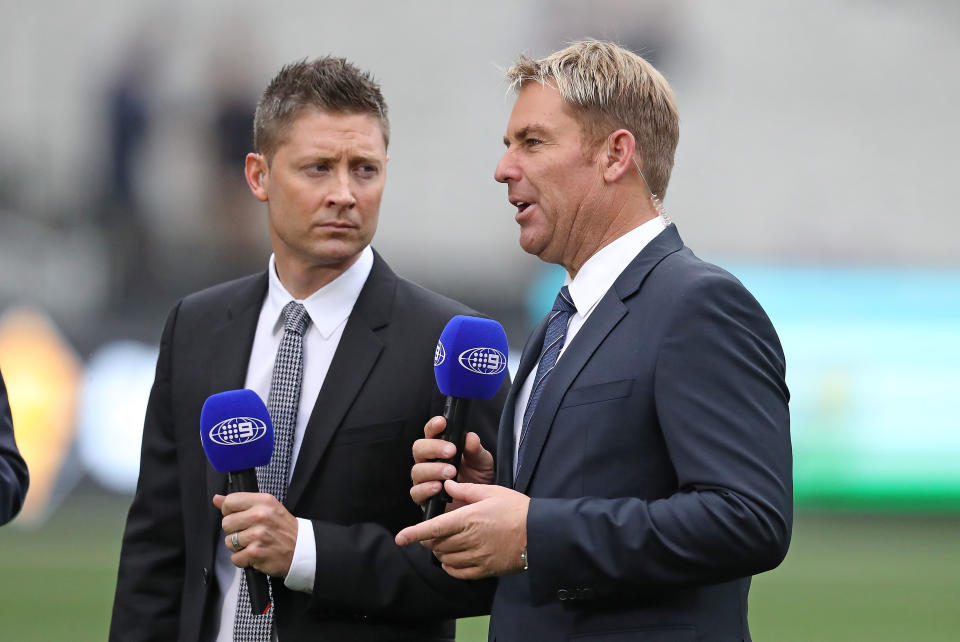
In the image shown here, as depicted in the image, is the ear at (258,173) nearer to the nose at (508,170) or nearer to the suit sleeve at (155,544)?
the suit sleeve at (155,544)

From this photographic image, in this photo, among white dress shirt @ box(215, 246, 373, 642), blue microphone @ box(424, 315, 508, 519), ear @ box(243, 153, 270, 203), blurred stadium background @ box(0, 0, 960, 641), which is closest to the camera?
blue microphone @ box(424, 315, 508, 519)

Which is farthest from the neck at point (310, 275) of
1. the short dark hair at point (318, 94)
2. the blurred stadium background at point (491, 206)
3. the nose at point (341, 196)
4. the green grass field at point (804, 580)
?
the blurred stadium background at point (491, 206)

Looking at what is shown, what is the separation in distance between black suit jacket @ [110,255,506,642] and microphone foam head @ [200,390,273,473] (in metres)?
0.23

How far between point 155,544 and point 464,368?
3.12 feet

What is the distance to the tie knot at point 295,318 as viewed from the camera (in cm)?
264

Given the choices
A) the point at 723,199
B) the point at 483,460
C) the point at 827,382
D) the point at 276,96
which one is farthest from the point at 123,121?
the point at 483,460

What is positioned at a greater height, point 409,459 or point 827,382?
point 827,382

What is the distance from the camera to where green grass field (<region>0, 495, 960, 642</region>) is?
19.7 feet

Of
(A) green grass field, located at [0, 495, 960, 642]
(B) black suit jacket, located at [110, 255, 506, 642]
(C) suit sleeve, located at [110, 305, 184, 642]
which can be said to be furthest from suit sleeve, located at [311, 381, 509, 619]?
→ (A) green grass field, located at [0, 495, 960, 642]

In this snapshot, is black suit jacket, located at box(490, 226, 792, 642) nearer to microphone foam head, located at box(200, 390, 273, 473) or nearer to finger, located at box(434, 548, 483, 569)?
finger, located at box(434, 548, 483, 569)

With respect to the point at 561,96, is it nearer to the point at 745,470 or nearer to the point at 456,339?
the point at 456,339

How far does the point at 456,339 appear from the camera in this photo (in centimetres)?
219

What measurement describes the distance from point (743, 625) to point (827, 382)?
21.3 ft

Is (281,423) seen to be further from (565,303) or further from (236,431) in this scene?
(565,303)
